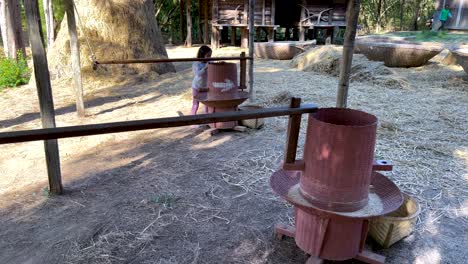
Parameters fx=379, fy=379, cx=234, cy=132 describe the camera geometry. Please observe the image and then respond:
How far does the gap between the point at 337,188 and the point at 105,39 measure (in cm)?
887

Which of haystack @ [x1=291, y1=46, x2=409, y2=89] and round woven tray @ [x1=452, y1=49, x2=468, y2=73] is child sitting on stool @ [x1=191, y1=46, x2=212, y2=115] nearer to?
haystack @ [x1=291, y1=46, x2=409, y2=89]

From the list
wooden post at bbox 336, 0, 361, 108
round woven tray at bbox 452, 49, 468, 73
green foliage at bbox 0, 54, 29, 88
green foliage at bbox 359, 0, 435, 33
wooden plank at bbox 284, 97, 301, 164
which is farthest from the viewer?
green foliage at bbox 359, 0, 435, 33

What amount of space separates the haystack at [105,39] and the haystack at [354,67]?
4.64 meters

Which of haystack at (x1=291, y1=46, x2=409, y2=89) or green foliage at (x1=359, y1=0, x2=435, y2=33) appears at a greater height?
green foliage at (x1=359, y1=0, x2=435, y2=33)

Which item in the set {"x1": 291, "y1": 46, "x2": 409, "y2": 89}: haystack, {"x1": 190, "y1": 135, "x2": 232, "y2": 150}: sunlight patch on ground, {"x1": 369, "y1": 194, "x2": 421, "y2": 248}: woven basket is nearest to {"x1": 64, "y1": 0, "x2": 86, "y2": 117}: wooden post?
{"x1": 190, "y1": 135, "x2": 232, "y2": 150}: sunlight patch on ground

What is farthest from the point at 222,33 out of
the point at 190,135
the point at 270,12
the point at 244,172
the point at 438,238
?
the point at 438,238

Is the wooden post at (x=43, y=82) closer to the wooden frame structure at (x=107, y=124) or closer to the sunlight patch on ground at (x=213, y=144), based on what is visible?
the wooden frame structure at (x=107, y=124)

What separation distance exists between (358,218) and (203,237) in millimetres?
1286

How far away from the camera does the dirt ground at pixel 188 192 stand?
9.24 feet

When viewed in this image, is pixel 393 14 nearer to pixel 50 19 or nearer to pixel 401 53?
pixel 401 53

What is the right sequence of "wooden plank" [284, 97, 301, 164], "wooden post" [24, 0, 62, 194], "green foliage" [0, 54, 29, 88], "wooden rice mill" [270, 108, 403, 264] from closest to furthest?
"wooden rice mill" [270, 108, 403, 264]
"wooden plank" [284, 97, 301, 164]
"wooden post" [24, 0, 62, 194]
"green foliage" [0, 54, 29, 88]

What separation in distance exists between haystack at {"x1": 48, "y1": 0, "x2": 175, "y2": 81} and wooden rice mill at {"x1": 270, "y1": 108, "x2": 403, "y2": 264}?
26.4 ft

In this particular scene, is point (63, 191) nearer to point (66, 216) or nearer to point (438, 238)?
point (66, 216)

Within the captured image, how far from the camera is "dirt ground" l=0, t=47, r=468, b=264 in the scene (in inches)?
111
